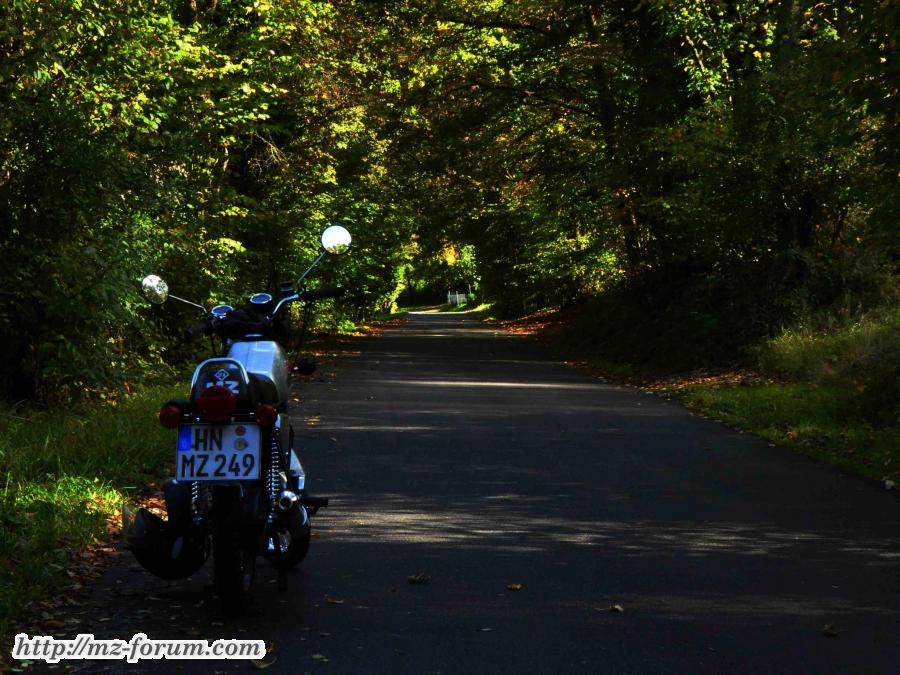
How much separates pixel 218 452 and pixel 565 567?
238cm

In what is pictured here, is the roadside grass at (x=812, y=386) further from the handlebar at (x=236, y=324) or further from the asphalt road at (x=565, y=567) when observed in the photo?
the handlebar at (x=236, y=324)

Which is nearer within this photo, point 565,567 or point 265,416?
point 265,416

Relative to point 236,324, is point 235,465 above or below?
below

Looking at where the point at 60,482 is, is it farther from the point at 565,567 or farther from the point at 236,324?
the point at 565,567

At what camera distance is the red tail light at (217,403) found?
17.8 feet

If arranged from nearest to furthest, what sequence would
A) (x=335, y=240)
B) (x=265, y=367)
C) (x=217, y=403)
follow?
(x=217, y=403)
(x=265, y=367)
(x=335, y=240)

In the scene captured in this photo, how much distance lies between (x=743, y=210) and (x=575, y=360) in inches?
273

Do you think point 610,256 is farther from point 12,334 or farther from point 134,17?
point 12,334

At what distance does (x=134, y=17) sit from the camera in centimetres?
1504

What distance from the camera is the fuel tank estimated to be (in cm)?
584

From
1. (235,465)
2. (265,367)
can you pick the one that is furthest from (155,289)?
(235,465)

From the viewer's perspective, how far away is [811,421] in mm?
13344

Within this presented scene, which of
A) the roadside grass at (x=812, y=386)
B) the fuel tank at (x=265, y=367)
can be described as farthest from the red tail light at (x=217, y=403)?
the roadside grass at (x=812, y=386)

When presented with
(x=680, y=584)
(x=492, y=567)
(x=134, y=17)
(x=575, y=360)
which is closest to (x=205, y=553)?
(x=492, y=567)
